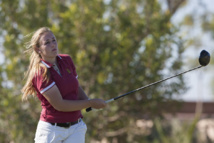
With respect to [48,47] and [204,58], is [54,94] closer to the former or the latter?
[48,47]

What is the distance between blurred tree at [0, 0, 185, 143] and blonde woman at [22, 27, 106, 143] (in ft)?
13.4

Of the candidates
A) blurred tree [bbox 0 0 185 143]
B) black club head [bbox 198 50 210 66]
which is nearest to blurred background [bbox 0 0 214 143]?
blurred tree [bbox 0 0 185 143]

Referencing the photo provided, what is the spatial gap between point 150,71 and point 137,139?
2.17 m

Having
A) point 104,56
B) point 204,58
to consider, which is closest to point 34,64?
point 204,58

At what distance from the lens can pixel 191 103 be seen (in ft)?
67.3

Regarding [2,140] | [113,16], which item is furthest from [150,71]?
[2,140]

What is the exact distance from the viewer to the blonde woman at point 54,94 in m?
3.72

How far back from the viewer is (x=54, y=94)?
12.1 feet

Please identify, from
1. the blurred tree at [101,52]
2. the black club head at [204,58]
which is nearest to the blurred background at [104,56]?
the blurred tree at [101,52]

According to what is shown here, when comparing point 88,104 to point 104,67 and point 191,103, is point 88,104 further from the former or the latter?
point 191,103

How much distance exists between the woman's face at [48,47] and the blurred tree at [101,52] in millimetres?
4088

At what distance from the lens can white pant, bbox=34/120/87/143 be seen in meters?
3.75

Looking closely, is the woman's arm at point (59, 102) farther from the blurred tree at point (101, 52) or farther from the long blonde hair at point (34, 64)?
the blurred tree at point (101, 52)

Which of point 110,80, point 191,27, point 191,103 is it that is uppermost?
point 191,27
